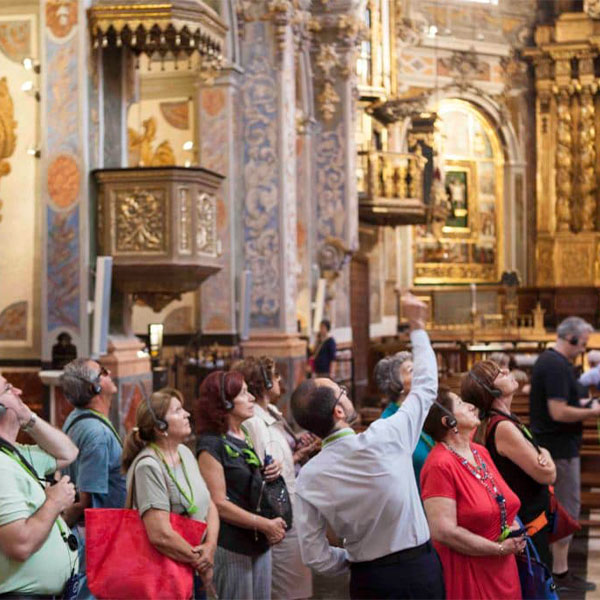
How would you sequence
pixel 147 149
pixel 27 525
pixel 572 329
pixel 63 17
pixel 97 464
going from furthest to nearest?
1. pixel 147 149
2. pixel 63 17
3. pixel 572 329
4. pixel 97 464
5. pixel 27 525

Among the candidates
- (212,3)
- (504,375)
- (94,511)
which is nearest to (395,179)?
(212,3)

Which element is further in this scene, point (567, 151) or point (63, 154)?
point (567, 151)

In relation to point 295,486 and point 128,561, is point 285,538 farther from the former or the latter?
point 128,561

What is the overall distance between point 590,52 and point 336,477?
25224 millimetres

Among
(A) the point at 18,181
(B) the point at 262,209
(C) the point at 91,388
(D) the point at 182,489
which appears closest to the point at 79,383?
(C) the point at 91,388

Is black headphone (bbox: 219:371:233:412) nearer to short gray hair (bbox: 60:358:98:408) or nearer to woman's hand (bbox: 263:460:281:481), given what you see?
woman's hand (bbox: 263:460:281:481)

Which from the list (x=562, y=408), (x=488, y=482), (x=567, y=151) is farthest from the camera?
(x=567, y=151)

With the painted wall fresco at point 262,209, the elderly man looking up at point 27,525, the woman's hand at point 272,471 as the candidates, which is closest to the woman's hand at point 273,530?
the woman's hand at point 272,471

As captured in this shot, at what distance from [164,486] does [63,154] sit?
6014mm

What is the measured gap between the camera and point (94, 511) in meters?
4.27

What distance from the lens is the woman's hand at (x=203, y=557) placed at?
4.48m

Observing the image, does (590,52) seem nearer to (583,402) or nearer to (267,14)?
(267,14)

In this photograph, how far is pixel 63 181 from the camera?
394 inches

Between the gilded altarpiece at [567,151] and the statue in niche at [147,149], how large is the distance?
Answer: 49.7 feet
